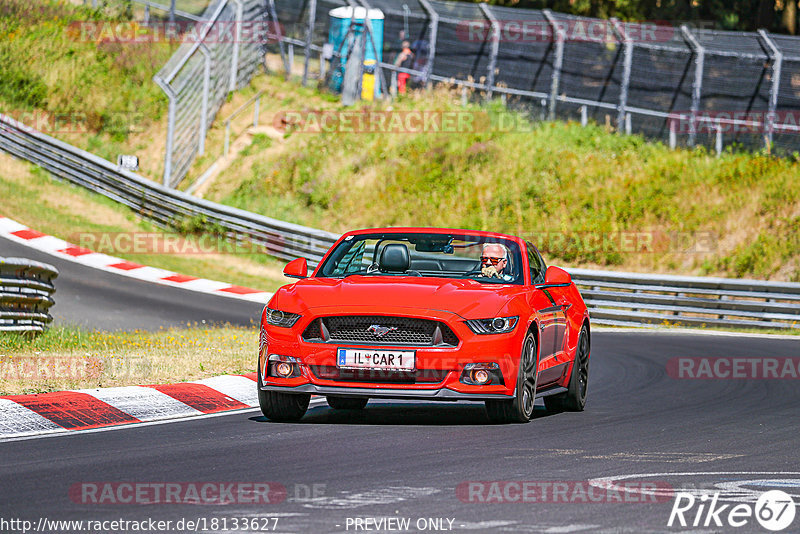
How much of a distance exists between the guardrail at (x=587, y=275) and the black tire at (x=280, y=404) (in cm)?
1541

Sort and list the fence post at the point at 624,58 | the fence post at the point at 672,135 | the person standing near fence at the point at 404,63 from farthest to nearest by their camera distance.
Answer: the person standing near fence at the point at 404,63 → the fence post at the point at 672,135 → the fence post at the point at 624,58

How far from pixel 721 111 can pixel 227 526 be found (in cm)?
2679

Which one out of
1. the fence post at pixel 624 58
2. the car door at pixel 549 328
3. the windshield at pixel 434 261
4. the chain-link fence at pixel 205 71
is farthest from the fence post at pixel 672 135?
the windshield at pixel 434 261

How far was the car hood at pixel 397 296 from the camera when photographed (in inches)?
352

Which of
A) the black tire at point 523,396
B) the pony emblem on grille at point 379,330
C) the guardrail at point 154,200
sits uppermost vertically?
the pony emblem on grille at point 379,330

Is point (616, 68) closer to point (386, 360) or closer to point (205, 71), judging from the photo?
point (205, 71)

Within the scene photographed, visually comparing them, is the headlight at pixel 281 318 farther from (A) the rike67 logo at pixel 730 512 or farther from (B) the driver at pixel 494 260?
(A) the rike67 logo at pixel 730 512

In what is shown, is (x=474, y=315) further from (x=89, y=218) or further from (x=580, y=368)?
(x=89, y=218)

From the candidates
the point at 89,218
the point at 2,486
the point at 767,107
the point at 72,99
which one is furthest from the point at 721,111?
the point at 2,486

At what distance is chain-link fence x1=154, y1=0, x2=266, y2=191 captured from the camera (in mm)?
31578

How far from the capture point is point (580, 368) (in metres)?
11.0

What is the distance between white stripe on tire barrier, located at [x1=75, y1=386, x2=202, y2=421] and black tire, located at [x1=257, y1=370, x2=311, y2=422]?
2.39 feet

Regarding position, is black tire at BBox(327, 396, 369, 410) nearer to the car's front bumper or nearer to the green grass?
the car's front bumper

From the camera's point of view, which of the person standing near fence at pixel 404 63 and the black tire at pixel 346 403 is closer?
the black tire at pixel 346 403
